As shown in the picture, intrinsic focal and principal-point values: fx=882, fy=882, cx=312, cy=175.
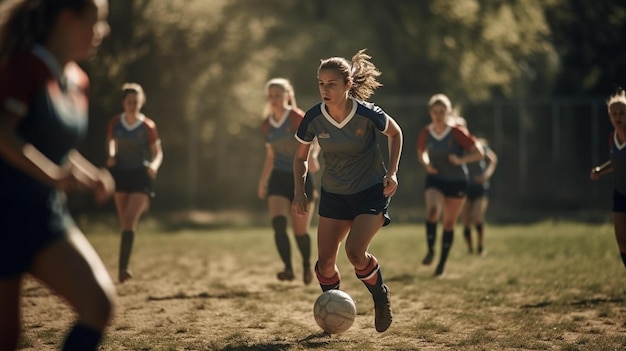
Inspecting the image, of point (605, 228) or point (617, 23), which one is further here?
point (617, 23)

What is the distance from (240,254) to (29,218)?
32.8ft

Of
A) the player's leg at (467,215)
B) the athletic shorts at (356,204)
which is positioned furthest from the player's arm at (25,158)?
the player's leg at (467,215)

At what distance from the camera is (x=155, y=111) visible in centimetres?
2197

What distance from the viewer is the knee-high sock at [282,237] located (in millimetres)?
9938

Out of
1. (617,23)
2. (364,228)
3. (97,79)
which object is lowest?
(364,228)

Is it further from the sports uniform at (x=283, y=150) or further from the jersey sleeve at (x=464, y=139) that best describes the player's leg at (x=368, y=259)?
the jersey sleeve at (x=464, y=139)

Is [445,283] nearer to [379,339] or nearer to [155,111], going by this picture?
[379,339]

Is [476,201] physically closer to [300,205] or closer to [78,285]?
[300,205]

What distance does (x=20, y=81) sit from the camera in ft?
12.2

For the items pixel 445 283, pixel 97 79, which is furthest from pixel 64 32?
pixel 97 79

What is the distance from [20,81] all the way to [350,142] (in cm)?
337

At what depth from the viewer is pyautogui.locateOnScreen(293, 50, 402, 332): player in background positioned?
6.63 meters

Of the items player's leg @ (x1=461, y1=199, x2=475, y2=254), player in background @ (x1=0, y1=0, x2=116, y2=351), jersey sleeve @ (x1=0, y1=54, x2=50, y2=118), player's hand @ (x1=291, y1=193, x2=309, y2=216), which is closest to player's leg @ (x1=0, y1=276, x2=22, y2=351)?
player in background @ (x1=0, y1=0, x2=116, y2=351)

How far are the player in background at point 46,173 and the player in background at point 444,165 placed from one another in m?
7.18
